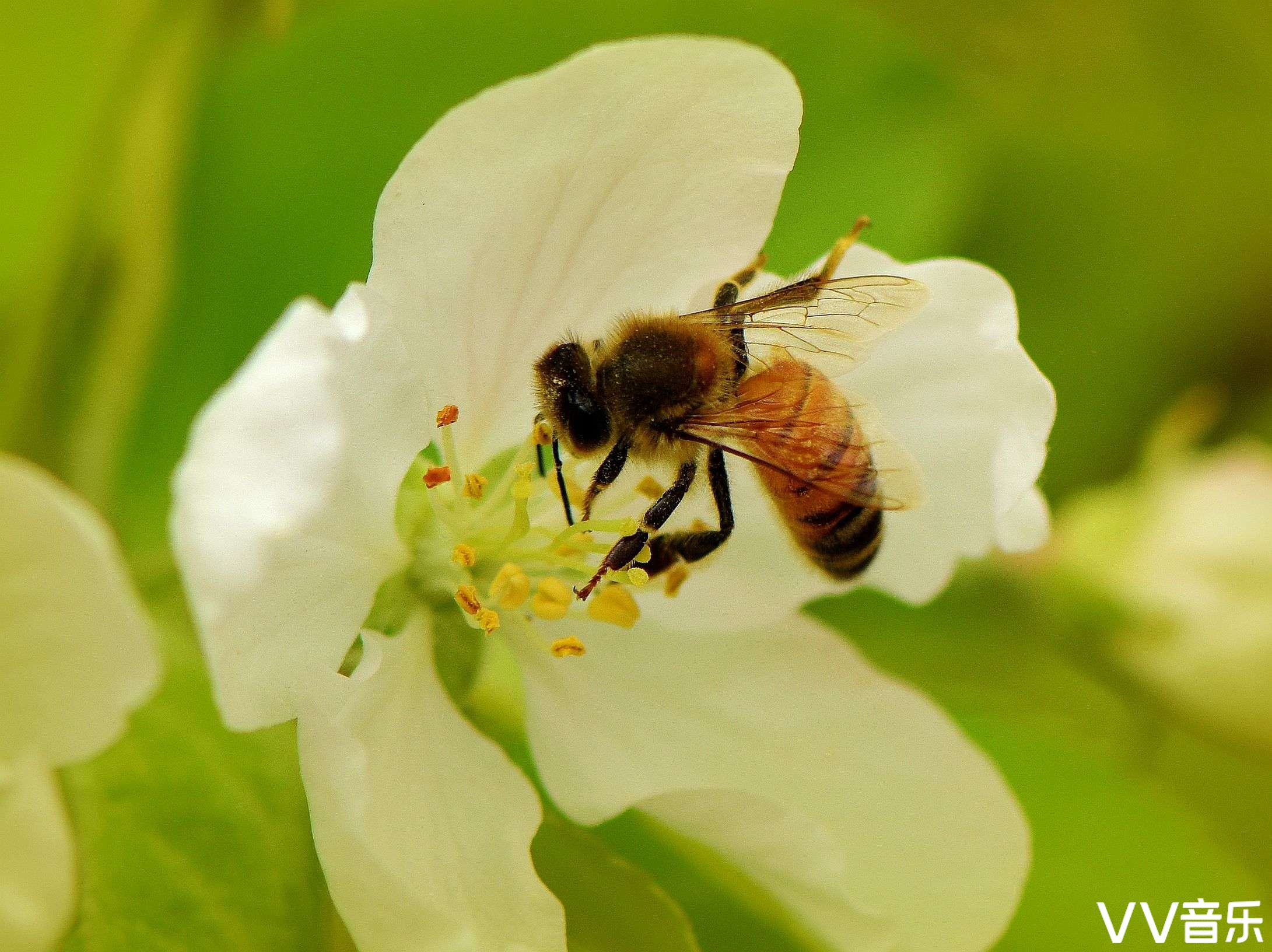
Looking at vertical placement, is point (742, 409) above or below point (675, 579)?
above

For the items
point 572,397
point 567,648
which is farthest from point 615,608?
point 572,397

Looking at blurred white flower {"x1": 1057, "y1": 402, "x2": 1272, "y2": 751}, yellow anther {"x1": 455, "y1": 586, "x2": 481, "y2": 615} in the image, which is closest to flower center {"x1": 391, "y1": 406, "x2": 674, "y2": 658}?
yellow anther {"x1": 455, "y1": 586, "x2": 481, "y2": 615}

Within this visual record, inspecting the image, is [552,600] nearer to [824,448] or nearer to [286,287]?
[824,448]

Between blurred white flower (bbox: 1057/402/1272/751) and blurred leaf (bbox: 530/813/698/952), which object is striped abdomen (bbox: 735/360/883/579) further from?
blurred white flower (bbox: 1057/402/1272/751)

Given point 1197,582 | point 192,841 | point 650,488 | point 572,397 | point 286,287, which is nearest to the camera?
point 192,841

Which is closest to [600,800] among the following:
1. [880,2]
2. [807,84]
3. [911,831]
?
[911,831]

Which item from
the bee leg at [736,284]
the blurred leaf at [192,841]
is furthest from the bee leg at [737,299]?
the blurred leaf at [192,841]

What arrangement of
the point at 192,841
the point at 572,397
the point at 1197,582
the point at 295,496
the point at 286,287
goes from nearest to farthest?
the point at 295,496 → the point at 192,841 → the point at 572,397 → the point at 286,287 → the point at 1197,582
